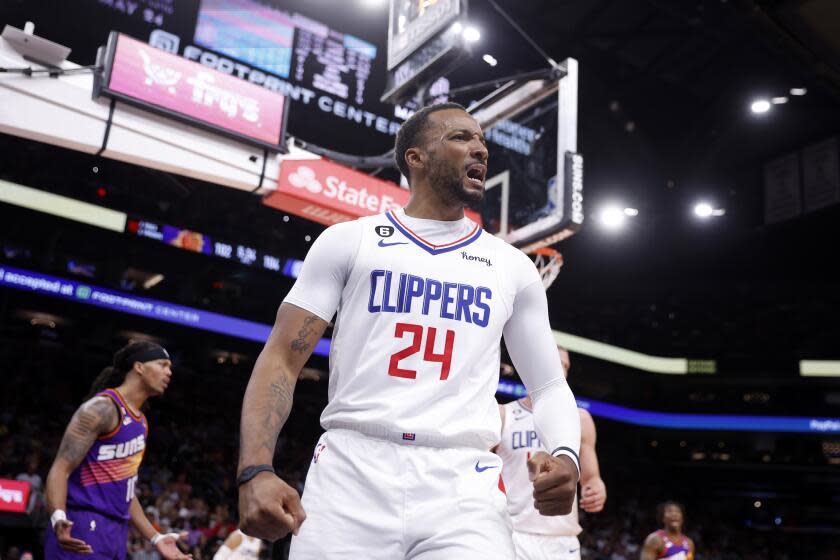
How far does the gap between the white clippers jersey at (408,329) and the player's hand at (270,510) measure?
1.48 ft

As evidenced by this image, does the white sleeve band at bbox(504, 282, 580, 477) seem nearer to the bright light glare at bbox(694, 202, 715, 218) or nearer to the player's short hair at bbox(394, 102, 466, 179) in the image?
the player's short hair at bbox(394, 102, 466, 179)

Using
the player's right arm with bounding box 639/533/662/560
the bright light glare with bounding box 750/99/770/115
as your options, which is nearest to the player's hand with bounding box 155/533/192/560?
the player's right arm with bounding box 639/533/662/560

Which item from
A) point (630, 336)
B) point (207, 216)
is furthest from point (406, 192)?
point (630, 336)

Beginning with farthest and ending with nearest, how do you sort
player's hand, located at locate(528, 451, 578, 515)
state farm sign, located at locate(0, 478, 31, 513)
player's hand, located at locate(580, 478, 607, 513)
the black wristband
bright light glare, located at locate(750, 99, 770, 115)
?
bright light glare, located at locate(750, 99, 770, 115) → state farm sign, located at locate(0, 478, 31, 513) → player's hand, located at locate(580, 478, 607, 513) → player's hand, located at locate(528, 451, 578, 515) → the black wristband

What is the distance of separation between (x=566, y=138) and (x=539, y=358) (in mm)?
5277

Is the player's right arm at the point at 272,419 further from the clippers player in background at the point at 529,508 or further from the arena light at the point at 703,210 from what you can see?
the arena light at the point at 703,210

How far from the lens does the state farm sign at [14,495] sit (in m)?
11.8

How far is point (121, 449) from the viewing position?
4910 millimetres

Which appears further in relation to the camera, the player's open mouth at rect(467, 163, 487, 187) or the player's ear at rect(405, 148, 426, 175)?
the player's ear at rect(405, 148, 426, 175)

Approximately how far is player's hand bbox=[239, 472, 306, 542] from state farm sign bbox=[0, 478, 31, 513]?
11.7 meters

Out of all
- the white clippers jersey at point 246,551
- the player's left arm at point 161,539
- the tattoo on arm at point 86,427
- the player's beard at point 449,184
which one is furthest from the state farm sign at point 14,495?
the player's beard at point 449,184

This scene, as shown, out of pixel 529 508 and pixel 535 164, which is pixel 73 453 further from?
pixel 535 164

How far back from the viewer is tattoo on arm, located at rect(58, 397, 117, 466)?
466 cm

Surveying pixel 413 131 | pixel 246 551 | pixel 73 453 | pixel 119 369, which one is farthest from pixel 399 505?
pixel 246 551
